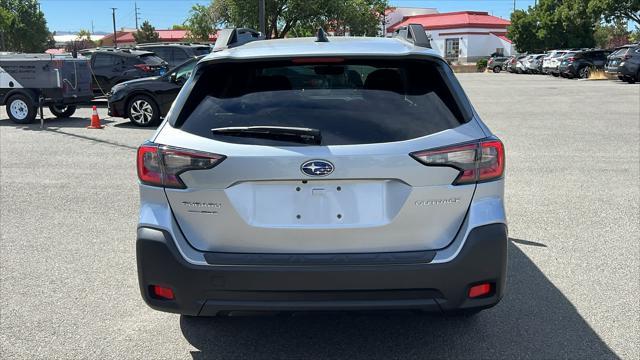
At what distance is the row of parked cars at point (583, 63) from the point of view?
30188mm

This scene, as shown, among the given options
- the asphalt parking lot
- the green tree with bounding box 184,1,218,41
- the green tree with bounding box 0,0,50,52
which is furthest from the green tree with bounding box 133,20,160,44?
the asphalt parking lot

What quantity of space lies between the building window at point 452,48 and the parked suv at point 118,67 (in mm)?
72425

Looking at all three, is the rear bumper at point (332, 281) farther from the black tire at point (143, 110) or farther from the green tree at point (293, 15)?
the green tree at point (293, 15)

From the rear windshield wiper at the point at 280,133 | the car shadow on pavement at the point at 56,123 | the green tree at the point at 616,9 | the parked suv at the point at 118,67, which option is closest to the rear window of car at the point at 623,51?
the green tree at the point at 616,9

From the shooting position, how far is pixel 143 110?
46.7 ft

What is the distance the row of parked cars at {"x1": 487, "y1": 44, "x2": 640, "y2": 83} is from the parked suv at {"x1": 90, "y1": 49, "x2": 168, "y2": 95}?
2316 centimetres

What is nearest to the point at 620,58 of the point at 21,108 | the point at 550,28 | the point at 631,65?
the point at 631,65

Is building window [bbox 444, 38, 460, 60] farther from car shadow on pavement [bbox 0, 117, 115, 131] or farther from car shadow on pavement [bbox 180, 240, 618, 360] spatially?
car shadow on pavement [bbox 180, 240, 618, 360]

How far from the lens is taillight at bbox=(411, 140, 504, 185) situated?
289 cm

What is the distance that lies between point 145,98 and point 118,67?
19.1ft

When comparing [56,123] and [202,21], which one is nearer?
[56,123]

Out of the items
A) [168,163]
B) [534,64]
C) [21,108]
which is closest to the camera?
[168,163]

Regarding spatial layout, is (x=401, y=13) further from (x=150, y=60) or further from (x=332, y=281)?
(x=332, y=281)

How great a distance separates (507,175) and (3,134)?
10.9 m
